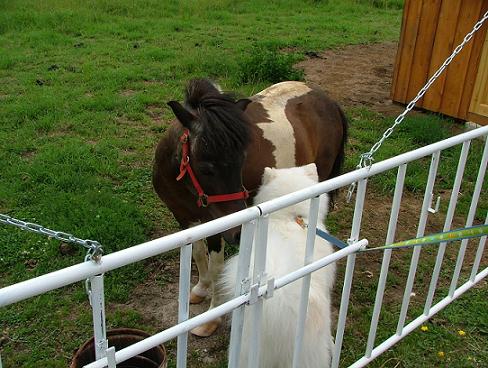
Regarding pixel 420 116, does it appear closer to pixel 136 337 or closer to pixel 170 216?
pixel 170 216

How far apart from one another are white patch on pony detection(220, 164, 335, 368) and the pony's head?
0.77 feet

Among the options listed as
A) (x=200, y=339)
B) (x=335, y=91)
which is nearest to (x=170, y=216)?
(x=200, y=339)

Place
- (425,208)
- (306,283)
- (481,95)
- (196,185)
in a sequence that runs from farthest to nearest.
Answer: (481,95), (196,185), (425,208), (306,283)

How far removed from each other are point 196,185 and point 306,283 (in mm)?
959

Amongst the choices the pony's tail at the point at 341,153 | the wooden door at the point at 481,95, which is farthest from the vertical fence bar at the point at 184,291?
the wooden door at the point at 481,95

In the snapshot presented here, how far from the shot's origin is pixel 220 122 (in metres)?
2.62

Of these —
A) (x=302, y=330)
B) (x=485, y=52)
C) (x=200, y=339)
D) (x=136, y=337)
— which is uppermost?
(x=485, y=52)

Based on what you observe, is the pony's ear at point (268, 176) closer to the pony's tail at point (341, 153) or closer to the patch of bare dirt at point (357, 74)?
the pony's tail at point (341, 153)

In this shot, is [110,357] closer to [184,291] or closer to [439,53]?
[184,291]

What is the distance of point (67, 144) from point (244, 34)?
6090 millimetres

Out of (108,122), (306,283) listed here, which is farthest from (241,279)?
(108,122)

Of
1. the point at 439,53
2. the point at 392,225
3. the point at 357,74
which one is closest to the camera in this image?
the point at 392,225

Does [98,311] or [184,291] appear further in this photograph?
[184,291]

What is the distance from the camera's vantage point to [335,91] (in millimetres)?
7570
